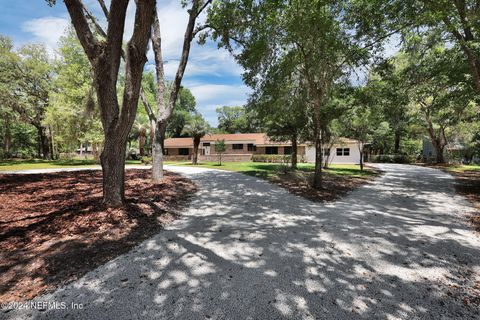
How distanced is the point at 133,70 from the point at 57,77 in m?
27.7

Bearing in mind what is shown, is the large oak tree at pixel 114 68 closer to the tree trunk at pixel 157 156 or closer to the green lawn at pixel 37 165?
the tree trunk at pixel 157 156

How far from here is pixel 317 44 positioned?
9.41m

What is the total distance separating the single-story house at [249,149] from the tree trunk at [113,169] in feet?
87.0

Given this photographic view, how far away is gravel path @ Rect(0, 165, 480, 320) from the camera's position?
285cm

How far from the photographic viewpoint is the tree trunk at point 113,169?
20.1 ft

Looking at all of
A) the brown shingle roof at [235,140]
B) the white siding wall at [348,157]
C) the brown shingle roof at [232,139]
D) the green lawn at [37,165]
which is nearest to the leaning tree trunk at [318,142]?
the green lawn at [37,165]

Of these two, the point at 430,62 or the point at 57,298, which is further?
the point at 430,62

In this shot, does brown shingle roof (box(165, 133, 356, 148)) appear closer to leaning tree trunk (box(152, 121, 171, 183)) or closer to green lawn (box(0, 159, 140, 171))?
green lawn (box(0, 159, 140, 171))

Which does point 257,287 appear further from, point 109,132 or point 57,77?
point 57,77

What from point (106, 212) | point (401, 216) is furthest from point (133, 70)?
point (401, 216)

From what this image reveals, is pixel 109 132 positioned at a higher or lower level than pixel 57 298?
higher

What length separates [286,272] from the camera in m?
3.71

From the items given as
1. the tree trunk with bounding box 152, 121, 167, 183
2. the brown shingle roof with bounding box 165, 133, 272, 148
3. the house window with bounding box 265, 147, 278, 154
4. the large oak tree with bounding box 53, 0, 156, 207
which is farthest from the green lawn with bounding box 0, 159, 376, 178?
the brown shingle roof with bounding box 165, 133, 272, 148

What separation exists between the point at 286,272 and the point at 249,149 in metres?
33.5
